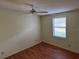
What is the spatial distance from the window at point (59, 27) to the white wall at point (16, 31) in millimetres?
1348

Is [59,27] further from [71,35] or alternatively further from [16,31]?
[16,31]

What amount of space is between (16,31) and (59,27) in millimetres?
2595

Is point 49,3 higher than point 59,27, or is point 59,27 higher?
point 49,3

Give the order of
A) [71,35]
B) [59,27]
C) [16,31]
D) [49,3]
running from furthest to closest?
[59,27] < [16,31] < [71,35] < [49,3]

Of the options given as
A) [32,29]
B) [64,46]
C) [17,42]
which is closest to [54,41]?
[64,46]

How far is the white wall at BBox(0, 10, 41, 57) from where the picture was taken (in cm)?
374

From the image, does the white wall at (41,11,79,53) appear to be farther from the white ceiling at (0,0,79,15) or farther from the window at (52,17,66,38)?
the white ceiling at (0,0,79,15)

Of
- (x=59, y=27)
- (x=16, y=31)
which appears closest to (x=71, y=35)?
(x=59, y=27)

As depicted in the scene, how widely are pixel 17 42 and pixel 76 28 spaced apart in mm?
3245

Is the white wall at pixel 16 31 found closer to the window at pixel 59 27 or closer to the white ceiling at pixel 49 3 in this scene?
the white ceiling at pixel 49 3

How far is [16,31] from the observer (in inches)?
169

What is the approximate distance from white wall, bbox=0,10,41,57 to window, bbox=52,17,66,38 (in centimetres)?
135

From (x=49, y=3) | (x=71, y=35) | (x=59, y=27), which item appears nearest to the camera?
(x=49, y=3)

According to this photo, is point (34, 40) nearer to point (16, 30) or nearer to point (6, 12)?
point (16, 30)
